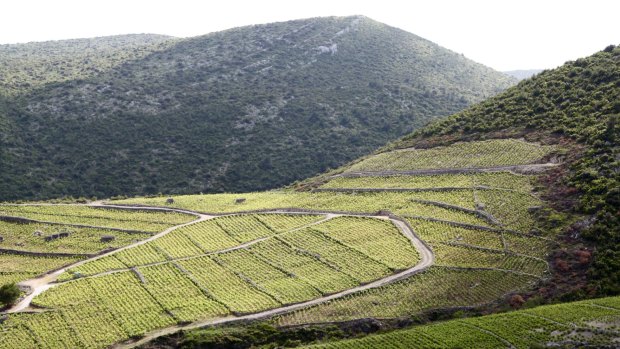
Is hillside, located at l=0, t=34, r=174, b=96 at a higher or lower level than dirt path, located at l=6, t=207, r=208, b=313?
higher

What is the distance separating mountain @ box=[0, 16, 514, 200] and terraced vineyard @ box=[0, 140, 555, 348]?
3102 cm

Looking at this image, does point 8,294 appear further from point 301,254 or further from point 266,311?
point 301,254

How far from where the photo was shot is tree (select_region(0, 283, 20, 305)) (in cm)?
5000

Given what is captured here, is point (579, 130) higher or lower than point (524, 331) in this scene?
higher

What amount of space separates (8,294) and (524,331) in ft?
134

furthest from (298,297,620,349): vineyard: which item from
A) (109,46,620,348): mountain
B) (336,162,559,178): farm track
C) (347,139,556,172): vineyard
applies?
(347,139,556,172): vineyard

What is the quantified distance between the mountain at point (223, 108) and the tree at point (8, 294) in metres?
52.5

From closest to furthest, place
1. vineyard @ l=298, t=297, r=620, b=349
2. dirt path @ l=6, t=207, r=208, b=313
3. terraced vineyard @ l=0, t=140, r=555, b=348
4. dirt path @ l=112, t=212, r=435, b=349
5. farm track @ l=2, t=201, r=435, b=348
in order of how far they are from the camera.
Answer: vineyard @ l=298, t=297, r=620, b=349 < dirt path @ l=112, t=212, r=435, b=349 < farm track @ l=2, t=201, r=435, b=348 < terraced vineyard @ l=0, t=140, r=555, b=348 < dirt path @ l=6, t=207, r=208, b=313

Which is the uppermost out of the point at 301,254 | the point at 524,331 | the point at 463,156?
the point at 463,156

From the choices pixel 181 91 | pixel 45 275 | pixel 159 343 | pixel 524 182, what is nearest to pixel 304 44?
pixel 181 91

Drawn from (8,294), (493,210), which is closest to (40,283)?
(8,294)

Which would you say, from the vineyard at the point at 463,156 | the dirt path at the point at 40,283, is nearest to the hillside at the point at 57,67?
the dirt path at the point at 40,283

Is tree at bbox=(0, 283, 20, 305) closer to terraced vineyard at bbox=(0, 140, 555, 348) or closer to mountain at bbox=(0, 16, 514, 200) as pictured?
terraced vineyard at bbox=(0, 140, 555, 348)

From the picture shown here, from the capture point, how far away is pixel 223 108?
5413 inches
